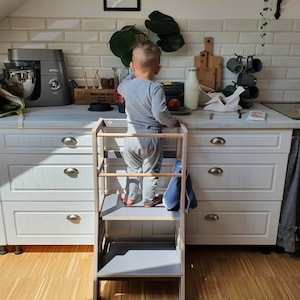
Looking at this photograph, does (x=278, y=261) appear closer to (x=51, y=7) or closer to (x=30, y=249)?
(x=30, y=249)

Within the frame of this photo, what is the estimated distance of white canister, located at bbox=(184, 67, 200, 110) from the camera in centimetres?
208

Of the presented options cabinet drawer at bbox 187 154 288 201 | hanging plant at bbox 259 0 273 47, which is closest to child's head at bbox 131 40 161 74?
cabinet drawer at bbox 187 154 288 201

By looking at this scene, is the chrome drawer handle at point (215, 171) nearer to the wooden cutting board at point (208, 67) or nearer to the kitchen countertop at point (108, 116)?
the kitchen countertop at point (108, 116)

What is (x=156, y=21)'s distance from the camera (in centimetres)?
217

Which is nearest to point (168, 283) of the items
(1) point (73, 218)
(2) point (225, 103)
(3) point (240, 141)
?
(1) point (73, 218)

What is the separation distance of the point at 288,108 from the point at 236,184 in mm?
629

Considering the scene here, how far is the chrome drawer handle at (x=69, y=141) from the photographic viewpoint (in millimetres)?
1876

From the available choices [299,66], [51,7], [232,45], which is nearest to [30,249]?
[51,7]

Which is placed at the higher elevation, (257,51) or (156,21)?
(156,21)

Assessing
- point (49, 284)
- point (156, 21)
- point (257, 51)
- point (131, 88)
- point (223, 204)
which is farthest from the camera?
point (257, 51)

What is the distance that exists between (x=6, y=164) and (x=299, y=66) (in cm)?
196

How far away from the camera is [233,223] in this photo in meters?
2.06

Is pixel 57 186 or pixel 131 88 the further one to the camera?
pixel 57 186

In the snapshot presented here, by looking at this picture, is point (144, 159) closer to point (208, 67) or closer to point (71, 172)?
point (71, 172)
